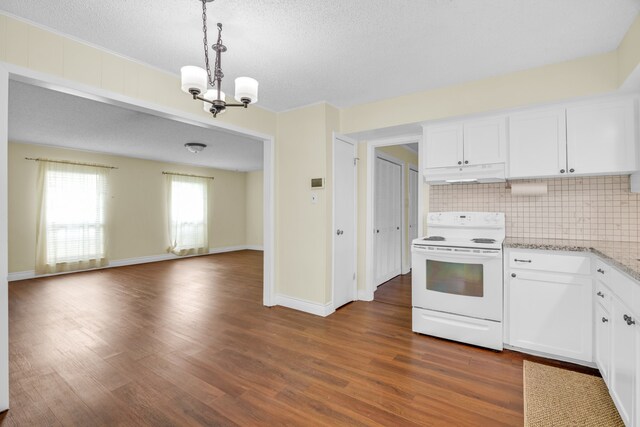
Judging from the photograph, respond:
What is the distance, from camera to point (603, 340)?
→ 6.62 feet

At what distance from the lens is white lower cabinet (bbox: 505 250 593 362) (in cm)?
233

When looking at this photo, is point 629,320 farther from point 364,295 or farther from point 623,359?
point 364,295

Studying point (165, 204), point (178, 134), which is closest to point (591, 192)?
point (178, 134)

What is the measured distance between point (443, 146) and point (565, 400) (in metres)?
2.25

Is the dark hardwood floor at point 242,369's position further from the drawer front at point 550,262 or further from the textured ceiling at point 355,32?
the textured ceiling at point 355,32

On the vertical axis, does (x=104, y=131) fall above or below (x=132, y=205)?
above

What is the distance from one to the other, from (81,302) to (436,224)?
15.5ft

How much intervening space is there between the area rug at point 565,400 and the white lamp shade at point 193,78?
271 cm

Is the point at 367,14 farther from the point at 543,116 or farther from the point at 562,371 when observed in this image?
the point at 562,371

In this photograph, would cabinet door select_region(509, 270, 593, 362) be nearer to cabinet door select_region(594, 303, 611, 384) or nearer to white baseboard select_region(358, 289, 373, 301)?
cabinet door select_region(594, 303, 611, 384)

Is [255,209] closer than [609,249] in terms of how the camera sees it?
No

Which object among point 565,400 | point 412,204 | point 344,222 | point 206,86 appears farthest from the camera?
point 412,204

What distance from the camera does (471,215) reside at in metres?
3.23

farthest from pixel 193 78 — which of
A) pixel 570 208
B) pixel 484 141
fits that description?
pixel 570 208
